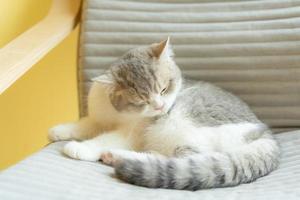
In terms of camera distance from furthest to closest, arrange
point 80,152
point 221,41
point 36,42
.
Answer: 1. point 221,41
2. point 36,42
3. point 80,152

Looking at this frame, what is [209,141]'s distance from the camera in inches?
46.6

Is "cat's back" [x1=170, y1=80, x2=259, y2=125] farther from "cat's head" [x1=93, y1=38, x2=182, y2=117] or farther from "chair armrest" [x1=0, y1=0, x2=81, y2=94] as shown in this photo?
"chair armrest" [x1=0, y1=0, x2=81, y2=94]

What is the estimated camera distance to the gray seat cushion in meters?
0.96

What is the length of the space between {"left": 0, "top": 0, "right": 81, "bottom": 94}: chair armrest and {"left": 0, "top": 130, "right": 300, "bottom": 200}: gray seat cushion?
0.63ft

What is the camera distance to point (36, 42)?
4.25 ft

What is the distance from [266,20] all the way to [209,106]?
33 cm

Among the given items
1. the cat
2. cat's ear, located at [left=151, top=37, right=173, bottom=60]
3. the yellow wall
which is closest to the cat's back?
the cat

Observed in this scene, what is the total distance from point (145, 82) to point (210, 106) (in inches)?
7.3

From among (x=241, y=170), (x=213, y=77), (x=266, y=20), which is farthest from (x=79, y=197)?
(x=266, y=20)

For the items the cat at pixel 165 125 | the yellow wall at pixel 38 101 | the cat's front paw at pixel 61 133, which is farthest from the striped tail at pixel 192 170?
the yellow wall at pixel 38 101

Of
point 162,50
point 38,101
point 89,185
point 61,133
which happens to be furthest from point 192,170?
point 38,101

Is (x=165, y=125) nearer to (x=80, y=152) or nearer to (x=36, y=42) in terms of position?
(x=80, y=152)

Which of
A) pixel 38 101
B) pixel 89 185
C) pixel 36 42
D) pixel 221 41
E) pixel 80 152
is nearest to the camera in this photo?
pixel 89 185

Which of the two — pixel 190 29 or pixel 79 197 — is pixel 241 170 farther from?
pixel 190 29
